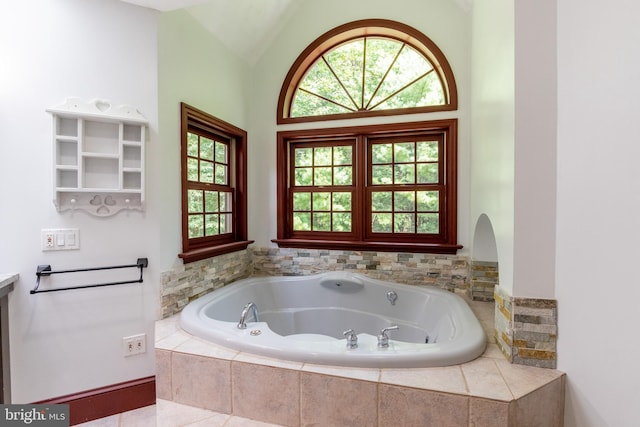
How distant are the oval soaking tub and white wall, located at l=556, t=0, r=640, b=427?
1.35 feet

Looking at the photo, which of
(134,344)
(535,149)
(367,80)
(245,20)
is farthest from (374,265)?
(245,20)

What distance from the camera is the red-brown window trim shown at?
242 cm

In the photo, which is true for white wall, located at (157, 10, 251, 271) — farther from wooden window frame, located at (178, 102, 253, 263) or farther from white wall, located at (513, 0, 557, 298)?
white wall, located at (513, 0, 557, 298)

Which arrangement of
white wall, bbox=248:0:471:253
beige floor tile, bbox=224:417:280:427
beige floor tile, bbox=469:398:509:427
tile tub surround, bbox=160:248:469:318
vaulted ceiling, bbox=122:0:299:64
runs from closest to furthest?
beige floor tile, bbox=469:398:509:427, beige floor tile, bbox=224:417:280:427, tile tub surround, bbox=160:248:469:318, vaulted ceiling, bbox=122:0:299:64, white wall, bbox=248:0:471:253

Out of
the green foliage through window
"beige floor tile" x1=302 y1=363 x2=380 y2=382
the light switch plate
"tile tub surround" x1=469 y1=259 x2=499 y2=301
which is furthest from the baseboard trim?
the green foliage through window

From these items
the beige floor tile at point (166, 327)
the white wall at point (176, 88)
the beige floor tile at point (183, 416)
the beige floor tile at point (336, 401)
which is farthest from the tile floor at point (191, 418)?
the white wall at point (176, 88)

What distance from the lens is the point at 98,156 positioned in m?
1.67

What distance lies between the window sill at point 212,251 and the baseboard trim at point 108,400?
765mm

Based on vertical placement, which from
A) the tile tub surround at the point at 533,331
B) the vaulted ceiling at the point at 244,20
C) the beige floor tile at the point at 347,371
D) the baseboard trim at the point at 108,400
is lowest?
the baseboard trim at the point at 108,400

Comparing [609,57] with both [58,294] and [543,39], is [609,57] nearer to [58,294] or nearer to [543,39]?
[543,39]

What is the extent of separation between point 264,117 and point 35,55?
1.62m

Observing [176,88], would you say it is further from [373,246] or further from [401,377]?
[401,377]

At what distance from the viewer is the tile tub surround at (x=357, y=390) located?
1.12m

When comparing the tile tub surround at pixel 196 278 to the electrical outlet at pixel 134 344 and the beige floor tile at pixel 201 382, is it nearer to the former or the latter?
the electrical outlet at pixel 134 344
